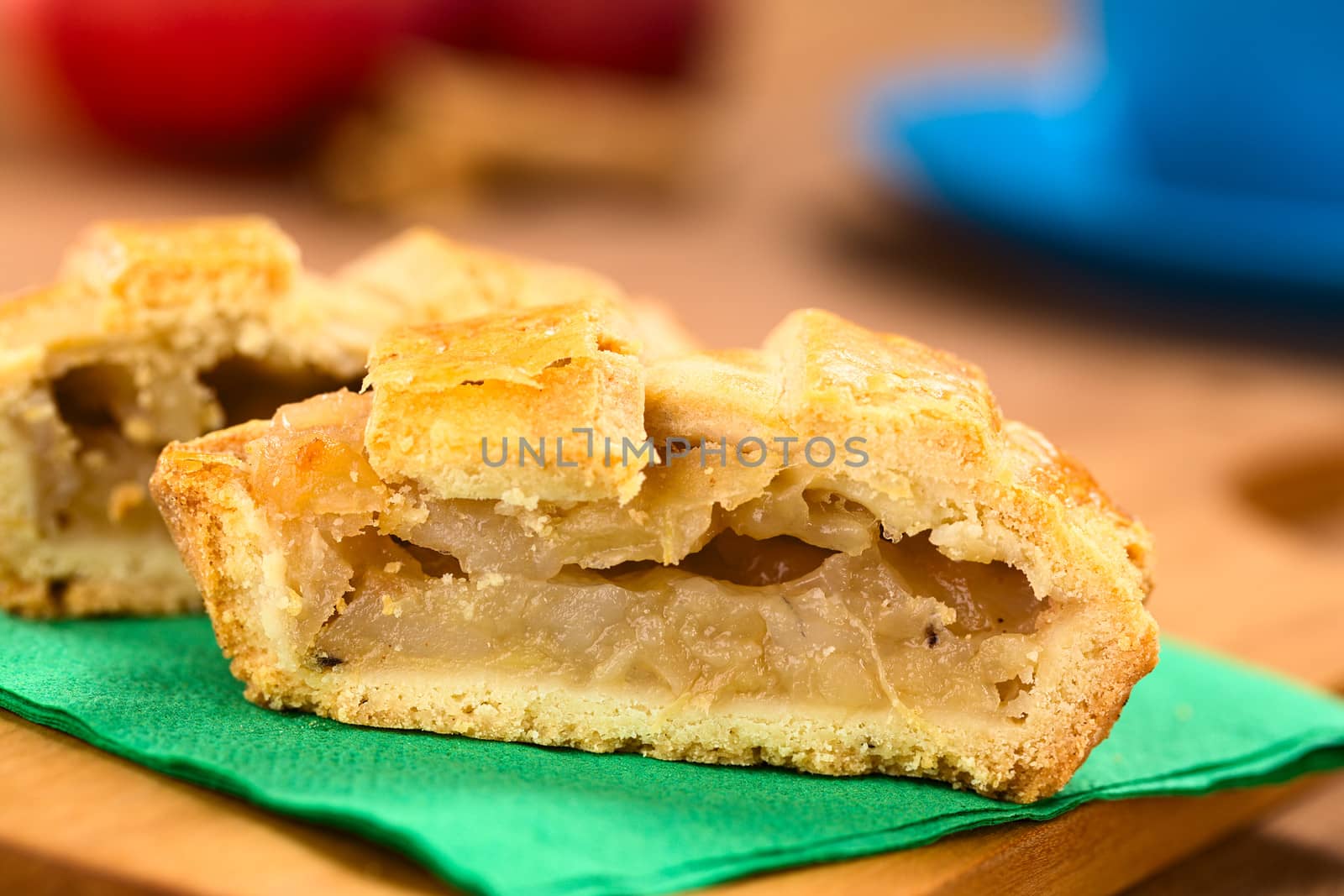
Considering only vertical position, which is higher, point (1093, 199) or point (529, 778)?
point (1093, 199)

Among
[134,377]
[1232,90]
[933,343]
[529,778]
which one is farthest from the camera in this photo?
[1232,90]

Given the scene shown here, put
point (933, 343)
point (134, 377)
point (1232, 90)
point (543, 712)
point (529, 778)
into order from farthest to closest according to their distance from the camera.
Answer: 1. point (1232, 90)
2. point (933, 343)
3. point (134, 377)
4. point (543, 712)
5. point (529, 778)

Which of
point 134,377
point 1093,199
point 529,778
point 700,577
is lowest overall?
point 529,778

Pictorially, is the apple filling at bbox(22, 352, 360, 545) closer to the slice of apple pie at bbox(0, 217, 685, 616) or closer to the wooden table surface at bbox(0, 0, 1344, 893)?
the slice of apple pie at bbox(0, 217, 685, 616)

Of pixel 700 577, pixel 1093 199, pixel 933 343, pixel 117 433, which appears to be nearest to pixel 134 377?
pixel 117 433

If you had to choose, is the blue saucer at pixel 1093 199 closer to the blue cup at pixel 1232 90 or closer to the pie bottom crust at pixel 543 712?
the blue cup at pixel 1232 90

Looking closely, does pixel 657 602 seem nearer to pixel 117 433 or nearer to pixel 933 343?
pixel 117 433

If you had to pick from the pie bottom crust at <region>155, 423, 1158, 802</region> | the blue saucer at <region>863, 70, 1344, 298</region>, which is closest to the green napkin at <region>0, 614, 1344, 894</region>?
the pie bottom crust at <region>155, 423, 1158, 802</region>
